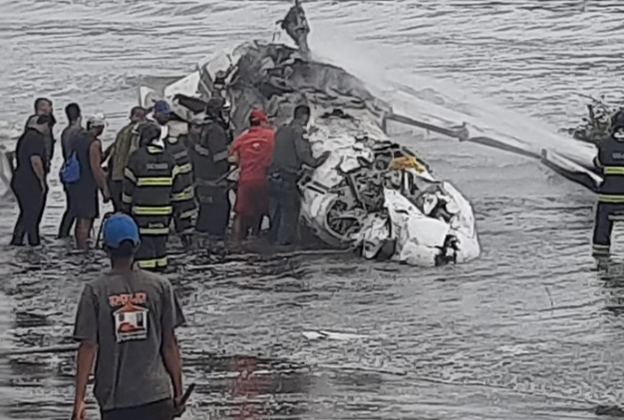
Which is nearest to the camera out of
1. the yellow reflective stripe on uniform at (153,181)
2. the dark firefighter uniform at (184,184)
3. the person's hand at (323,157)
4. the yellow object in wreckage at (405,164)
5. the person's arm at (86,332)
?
the person's arm at (86,332)

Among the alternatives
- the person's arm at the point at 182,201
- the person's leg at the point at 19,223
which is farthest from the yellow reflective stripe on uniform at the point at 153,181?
the person's leg at the point at 19,223

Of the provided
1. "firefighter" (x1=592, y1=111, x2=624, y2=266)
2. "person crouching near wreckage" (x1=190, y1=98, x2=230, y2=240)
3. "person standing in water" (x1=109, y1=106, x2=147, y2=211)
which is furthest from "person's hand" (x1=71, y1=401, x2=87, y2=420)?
"firefighter" (x1=592, y1=111, x2=624, y2=266)

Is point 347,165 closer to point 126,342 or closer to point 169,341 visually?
point 169,341

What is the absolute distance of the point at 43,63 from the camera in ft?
71.4

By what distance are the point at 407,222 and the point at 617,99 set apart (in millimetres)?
6830

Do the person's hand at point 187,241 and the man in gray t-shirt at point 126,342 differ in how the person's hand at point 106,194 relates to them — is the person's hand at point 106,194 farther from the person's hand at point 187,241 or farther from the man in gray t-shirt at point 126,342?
the man in gray t-shirt at point 126,342

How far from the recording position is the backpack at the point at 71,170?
1598 centimetres

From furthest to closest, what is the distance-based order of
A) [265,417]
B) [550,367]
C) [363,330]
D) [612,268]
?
1. [612,268]
2. [363,330]
3. [550,367]
4. [265,417]

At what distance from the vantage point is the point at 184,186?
599 inches

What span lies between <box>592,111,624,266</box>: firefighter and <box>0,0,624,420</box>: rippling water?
17.3 inches

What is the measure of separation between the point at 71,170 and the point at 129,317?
8212 mm

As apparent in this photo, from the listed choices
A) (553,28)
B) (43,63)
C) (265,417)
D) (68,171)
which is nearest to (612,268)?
(68,171)

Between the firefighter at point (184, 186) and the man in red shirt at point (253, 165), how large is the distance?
53cm

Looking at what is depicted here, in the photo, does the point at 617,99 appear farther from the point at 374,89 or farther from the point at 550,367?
the point at 550,367
